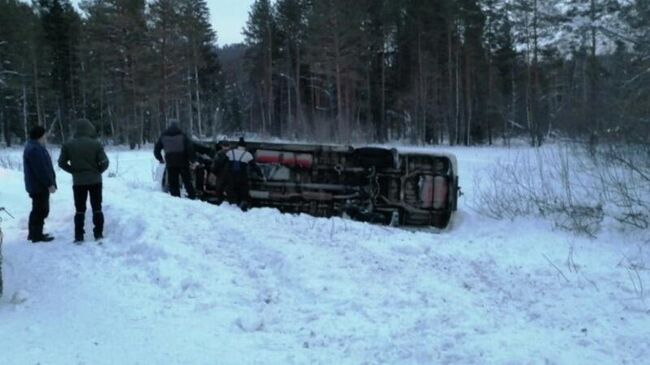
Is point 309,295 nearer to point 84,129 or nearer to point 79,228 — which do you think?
point 79,228

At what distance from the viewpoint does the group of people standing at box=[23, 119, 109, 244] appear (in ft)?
24.4

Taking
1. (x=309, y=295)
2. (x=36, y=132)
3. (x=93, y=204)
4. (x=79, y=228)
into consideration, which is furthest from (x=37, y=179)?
(x=309, y=295)

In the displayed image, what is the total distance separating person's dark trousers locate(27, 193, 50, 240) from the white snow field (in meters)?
0.22

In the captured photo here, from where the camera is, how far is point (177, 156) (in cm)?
1066

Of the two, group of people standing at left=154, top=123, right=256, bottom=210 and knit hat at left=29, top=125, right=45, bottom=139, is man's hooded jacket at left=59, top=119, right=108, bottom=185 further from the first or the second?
group of people standing at left=154, top=123, right=256, bottom=210

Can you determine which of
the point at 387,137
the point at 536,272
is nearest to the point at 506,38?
the point at 387,137

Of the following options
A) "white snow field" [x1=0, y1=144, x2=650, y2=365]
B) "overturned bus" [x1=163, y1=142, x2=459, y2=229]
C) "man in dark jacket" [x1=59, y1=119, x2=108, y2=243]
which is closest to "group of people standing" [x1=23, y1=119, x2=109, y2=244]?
"man in dark jacket" [x1=59, y1=119, x2=108, y2=243]

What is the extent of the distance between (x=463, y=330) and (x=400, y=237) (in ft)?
10.7

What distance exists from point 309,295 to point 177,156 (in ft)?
19.5

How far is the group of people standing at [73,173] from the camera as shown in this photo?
24.4ft

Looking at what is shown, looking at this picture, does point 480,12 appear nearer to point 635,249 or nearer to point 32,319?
point 635,249

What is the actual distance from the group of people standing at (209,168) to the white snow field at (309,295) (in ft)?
5.72

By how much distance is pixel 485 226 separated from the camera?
9.84m

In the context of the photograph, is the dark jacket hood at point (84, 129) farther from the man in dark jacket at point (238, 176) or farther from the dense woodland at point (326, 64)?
the dense woodland at point (326, 64)
